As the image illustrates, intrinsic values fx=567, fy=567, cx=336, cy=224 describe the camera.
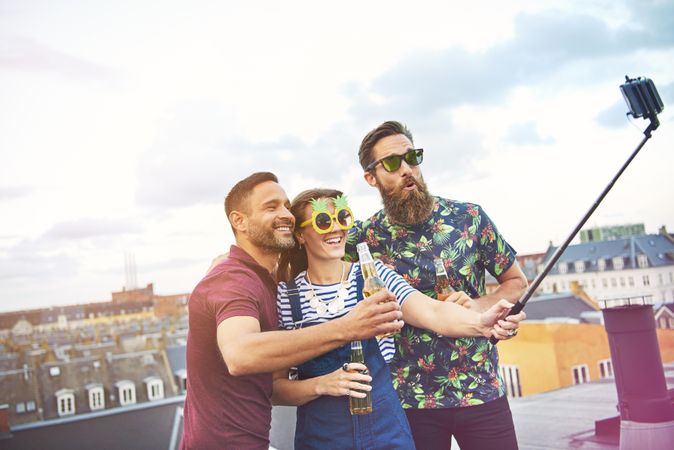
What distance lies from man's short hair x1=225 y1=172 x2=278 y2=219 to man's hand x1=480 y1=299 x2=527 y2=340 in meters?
0.71

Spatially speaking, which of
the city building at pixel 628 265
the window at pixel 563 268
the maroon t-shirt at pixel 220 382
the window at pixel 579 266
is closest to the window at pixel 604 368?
the city building at pixel 628 265

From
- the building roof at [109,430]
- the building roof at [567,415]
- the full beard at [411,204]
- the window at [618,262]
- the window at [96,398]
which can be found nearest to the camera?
the full beard at [411,204]

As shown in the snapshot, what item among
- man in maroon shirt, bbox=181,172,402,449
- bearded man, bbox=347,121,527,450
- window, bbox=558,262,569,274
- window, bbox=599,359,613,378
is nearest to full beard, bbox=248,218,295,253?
man in maroon shirt, bbox=181,172,402,449

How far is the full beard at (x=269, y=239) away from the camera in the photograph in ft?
4.99

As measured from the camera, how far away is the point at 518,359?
8.94 m

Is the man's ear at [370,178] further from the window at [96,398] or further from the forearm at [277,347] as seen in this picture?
the window at [96,398]

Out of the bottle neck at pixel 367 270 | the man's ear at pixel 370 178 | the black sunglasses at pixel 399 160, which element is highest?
the black sunglasses at pixel 399 160

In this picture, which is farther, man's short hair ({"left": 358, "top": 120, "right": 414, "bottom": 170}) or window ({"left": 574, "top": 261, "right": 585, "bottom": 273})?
window ({"left": 574, "top": 261, "right": 585, "bottom": 273})

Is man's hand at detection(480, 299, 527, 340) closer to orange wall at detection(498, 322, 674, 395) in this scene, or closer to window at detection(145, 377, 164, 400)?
orange wall at detection(498, 322, 674, 395)

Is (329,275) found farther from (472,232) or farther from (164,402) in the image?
(164,402)

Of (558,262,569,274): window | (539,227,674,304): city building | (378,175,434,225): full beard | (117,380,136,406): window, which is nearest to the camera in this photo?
(378,175,434,225): full beard

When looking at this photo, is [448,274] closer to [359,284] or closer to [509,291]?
[509,291]

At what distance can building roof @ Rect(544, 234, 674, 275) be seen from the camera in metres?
7.23

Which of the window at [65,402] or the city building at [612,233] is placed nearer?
the city building at [612,233]
